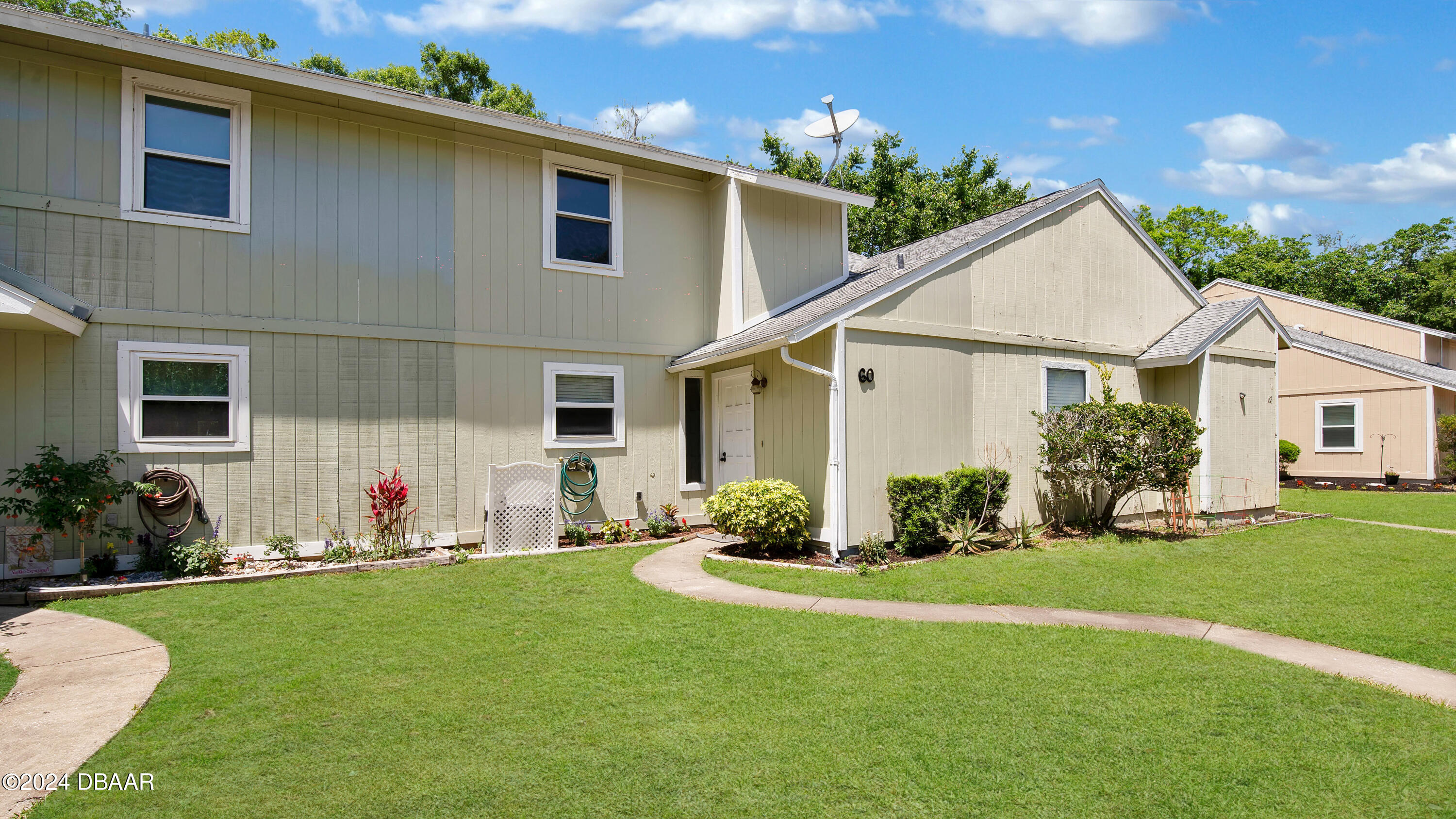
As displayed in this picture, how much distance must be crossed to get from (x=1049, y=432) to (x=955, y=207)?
1527cm

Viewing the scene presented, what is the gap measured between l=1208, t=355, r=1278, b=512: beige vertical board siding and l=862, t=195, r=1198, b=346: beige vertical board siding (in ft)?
4.33

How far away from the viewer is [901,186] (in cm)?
2384

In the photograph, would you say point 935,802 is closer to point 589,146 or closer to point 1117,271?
point 589,146

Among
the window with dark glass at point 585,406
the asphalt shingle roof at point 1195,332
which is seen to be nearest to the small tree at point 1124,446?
the asphalt shingle roof at point 1195,332

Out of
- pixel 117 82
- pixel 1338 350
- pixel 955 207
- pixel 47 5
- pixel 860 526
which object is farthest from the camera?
pixel 955 207

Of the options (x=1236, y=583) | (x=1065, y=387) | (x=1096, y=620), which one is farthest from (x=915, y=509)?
(x=1065, y=387)

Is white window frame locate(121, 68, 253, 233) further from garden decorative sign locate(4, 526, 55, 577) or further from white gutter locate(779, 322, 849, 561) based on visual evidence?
white gutter locate(779, 322, 849, 561)

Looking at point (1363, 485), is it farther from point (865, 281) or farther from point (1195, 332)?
point (865, 281)

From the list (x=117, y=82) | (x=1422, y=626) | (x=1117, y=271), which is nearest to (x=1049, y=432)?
(x=1117, y=271)

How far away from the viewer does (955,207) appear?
23688 mm

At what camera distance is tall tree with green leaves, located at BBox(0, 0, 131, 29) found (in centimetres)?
1731

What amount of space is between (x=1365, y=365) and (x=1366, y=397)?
0.83 meters

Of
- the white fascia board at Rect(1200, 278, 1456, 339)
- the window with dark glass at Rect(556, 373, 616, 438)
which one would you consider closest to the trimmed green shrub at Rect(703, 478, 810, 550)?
the window with dark glass at Rect(556, 373, 616, 438)

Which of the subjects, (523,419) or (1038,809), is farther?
(523,419)
